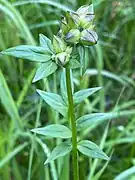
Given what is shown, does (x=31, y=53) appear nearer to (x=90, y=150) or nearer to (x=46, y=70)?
(x=46, y=70)

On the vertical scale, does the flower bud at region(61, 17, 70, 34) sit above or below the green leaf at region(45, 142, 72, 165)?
above

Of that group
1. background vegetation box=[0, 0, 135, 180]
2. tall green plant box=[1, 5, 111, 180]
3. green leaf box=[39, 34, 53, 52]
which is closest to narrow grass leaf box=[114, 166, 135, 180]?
background vegetation box=[0, 0, 135, 180]

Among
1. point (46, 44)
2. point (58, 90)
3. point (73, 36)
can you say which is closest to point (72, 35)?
point (73, 36)

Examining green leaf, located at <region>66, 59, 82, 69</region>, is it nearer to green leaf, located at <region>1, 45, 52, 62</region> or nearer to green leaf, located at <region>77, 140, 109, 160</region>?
green leaf, located at <region>1, 45, 52, 62</region>

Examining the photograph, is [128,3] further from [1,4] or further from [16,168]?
[16,168]

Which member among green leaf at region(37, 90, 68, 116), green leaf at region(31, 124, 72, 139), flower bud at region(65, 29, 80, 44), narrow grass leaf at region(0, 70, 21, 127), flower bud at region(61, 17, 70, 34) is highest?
flower bud at region(61, 17, 70, 34)

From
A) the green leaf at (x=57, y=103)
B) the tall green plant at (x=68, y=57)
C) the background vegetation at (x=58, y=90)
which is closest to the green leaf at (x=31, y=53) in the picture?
the tall green plant at (x=68, y=57)
